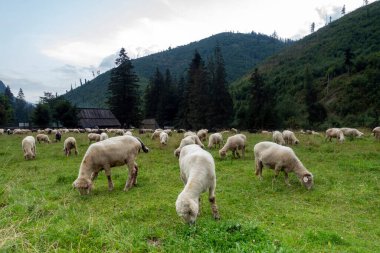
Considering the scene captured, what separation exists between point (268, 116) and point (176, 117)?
95.1 feet

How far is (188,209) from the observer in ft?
26.2

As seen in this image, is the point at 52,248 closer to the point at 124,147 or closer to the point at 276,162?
the point at 124,147

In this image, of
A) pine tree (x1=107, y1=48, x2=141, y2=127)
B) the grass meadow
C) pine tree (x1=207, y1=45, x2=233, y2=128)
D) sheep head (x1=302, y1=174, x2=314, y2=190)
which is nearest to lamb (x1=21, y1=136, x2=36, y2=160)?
the grass meadow

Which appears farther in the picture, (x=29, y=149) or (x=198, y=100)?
(x=198, y=100)

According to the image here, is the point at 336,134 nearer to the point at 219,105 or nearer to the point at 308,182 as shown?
the point at 308,182

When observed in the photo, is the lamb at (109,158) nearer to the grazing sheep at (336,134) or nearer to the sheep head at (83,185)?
the sheep head at (83,185)

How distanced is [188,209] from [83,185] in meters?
5.91

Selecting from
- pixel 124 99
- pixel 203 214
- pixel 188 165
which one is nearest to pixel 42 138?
pixel 188 165

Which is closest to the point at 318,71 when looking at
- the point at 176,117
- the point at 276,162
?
the point at 176,117

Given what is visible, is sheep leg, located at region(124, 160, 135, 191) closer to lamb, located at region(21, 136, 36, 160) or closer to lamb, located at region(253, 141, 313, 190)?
lamb, located at region(253, 141, 313, 190)

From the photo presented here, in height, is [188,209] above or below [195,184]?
below

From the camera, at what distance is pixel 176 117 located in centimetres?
8612

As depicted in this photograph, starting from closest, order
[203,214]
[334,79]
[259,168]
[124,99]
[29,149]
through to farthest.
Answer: [203,214], [259,168], [29,149], [124,99], [334,79]

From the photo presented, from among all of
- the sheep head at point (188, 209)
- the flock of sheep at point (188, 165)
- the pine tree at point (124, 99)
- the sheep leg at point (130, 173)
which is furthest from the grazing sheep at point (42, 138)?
the pine tree at point (124, 99)
